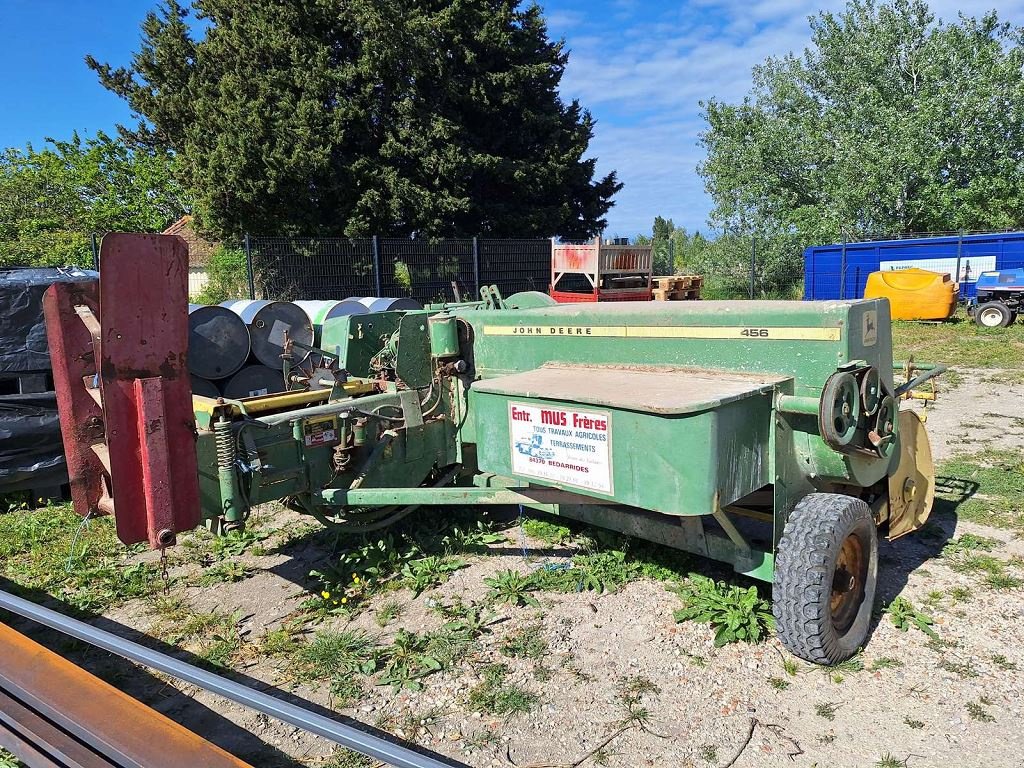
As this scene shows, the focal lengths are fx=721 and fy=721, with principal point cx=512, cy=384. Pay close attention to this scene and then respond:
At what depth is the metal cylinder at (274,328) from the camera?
783cm

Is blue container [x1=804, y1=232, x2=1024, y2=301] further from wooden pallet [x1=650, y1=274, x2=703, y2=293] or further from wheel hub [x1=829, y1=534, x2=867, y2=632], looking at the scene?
wheel hub [x1=829, y1=534, x2=867, y2=632]

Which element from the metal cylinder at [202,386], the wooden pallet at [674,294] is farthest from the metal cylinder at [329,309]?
the wooden pallet at [674,294]

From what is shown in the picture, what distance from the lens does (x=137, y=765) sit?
2.30m

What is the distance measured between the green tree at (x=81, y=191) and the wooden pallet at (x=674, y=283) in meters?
17.3

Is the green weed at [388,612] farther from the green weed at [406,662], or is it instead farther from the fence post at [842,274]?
the fence post at [842,274]

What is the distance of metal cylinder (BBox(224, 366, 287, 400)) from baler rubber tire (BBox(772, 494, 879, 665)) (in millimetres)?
5667

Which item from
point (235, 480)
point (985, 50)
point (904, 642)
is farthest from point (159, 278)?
point (985, 50)

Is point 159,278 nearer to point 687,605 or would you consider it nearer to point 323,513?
point 323,513

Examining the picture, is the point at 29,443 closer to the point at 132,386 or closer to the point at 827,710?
the point at 132,386

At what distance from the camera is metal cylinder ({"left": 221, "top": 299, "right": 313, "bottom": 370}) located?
7.83 metres

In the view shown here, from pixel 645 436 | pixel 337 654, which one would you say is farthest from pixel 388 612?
pixel 645 436

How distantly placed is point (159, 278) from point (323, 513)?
1.99 metres

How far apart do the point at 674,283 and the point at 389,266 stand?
23.3ft

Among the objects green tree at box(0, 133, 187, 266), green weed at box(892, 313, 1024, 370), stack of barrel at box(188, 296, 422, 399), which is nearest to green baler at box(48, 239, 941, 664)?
stack of barrel at box(188, 296, 422, 399)
